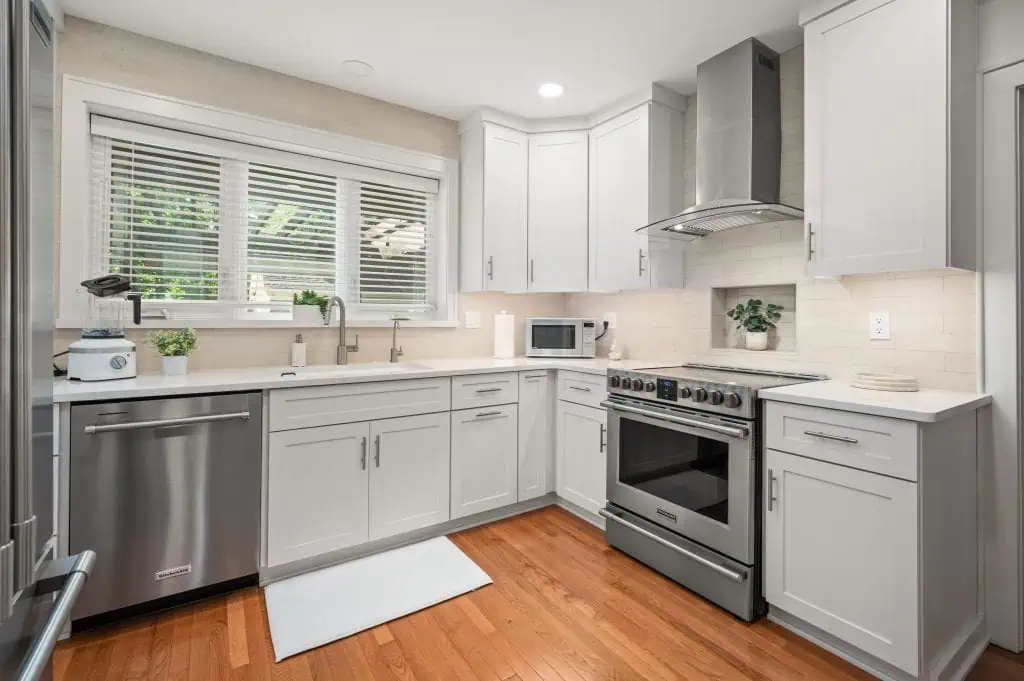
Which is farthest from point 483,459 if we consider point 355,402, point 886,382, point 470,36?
point 470,36

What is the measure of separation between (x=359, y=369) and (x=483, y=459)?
91 cm

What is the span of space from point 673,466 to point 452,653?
1.29 meters

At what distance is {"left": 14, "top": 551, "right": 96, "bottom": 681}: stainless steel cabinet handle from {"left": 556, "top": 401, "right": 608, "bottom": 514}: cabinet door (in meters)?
2.44

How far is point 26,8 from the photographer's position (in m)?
→ 0.66

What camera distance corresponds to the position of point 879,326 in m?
2.34

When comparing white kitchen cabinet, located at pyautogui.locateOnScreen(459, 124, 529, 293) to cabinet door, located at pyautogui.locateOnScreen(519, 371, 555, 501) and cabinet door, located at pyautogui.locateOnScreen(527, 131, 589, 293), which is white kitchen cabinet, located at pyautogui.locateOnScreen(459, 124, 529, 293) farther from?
cabinet door, located at pyautogui.locateOnScreen(519, 371, 555, 501)

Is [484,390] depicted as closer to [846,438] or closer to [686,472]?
[686,472]

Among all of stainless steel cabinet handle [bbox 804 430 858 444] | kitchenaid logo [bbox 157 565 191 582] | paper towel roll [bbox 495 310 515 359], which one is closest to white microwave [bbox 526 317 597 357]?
paper towel roll [bbox 495 310 515 359]

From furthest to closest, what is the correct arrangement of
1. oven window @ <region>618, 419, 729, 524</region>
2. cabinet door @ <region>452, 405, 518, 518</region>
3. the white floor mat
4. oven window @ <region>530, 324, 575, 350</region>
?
1. oven window @ <region>530, 324, 575, 350</region>
2. cabinet door @ <region>452, 405, 518, 518</region>
3. oven window @ <region>618, 419, 729, 524</region>
4. the white floor mat

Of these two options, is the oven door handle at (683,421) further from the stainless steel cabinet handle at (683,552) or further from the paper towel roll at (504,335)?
the paper towel roll at (504,335)

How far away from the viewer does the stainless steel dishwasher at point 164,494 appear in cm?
195

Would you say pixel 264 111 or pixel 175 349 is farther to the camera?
pixel 264 111

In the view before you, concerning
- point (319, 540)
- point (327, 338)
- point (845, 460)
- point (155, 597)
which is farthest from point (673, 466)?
point (155, 597)

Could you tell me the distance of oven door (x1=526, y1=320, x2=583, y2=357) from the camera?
3568 mm
